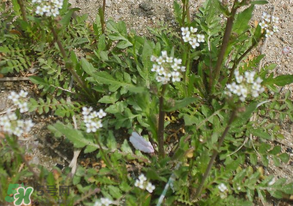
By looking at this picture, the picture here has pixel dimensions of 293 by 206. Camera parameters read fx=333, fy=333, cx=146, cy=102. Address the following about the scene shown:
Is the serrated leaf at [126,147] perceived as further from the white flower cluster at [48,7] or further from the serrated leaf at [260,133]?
the white flower cluster at [48,7]

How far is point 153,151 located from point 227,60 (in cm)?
150

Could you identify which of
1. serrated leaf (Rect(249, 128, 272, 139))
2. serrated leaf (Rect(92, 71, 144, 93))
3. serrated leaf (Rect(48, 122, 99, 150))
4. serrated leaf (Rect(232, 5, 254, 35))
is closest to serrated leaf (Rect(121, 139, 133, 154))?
serrated leaf (Rect(48, 122, 99, 150))

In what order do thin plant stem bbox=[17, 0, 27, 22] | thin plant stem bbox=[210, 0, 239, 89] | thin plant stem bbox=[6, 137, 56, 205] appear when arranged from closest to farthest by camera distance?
thin plant stem bbox=[6, 137, 56, 205] → thin plant stem bbox=[210, 0, 239, 89] → thin plant stem bbox=[17, 0, 27, 22]

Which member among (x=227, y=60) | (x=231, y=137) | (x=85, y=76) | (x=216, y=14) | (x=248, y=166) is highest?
(x=216, y=14)

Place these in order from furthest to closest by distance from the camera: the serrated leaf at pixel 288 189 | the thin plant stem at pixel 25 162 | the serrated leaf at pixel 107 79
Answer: the serrated leaf at pixel 107 79 → the serrated leaf at pixel 288 189 → the thin plant stem at pixel 25 162

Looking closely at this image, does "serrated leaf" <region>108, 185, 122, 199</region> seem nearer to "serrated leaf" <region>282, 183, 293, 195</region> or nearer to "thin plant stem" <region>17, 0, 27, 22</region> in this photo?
"serrated leaf" <region>282, 183, 293, 195</region>

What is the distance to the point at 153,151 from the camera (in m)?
3.41

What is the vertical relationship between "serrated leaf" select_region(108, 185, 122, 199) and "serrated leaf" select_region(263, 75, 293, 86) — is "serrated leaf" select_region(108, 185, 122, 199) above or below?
below

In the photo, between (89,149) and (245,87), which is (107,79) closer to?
(89,149)

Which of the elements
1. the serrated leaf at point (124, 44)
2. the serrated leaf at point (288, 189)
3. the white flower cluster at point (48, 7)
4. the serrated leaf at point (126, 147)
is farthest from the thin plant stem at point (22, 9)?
the serrated leaf at point (288, 189)

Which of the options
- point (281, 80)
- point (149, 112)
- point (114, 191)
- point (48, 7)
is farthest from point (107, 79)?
point (281, 80)

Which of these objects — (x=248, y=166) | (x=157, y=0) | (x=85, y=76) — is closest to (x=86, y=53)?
(x=85, y=76)

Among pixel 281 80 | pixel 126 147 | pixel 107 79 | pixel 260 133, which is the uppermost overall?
pixel 281 80

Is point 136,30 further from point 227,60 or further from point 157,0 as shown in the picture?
point 227,60
